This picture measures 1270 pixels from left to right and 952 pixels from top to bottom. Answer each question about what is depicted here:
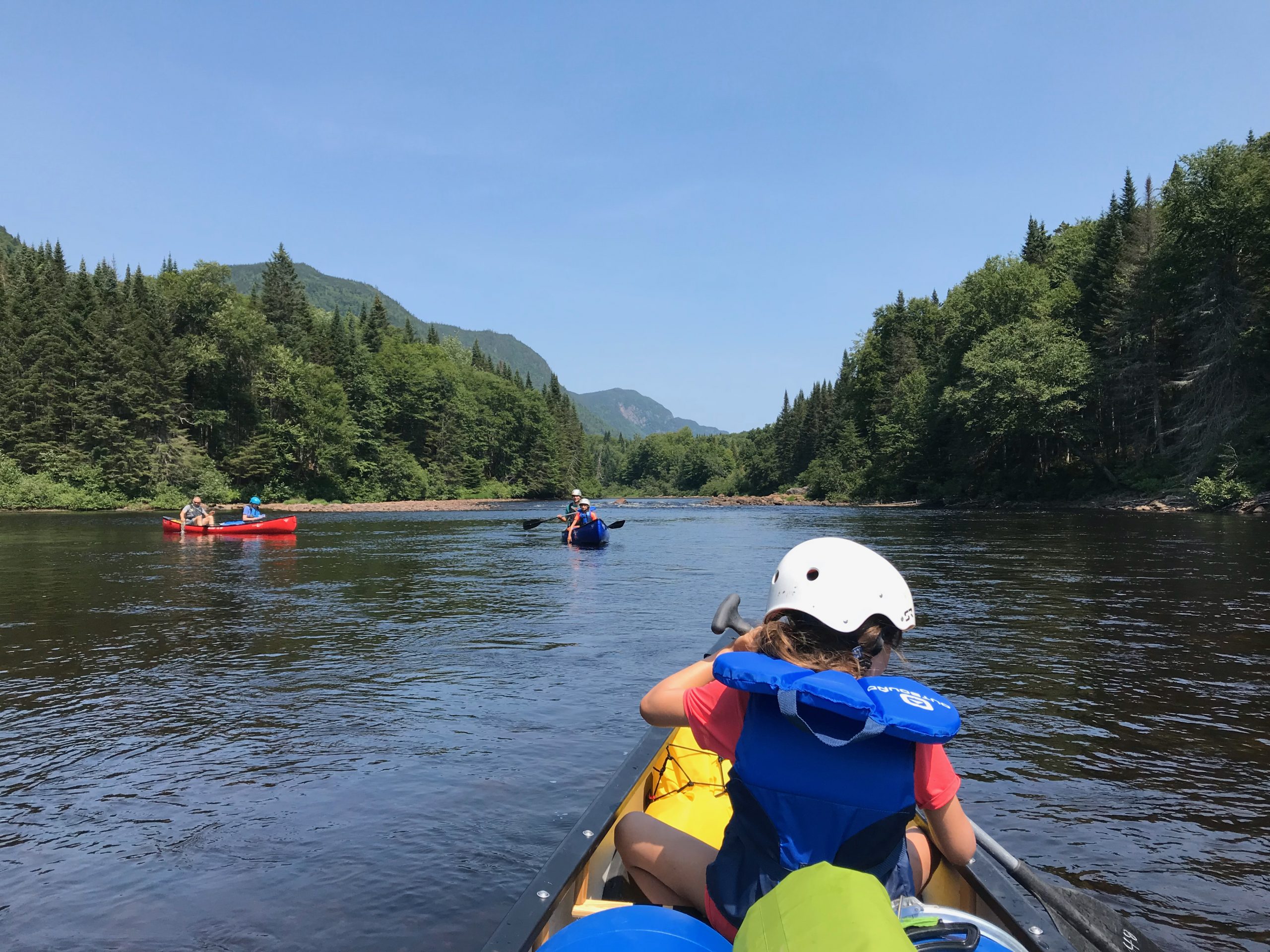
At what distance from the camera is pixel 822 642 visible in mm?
2461

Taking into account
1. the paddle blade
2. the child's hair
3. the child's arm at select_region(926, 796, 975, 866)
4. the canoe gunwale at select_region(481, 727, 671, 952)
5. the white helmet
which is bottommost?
the paddle blade

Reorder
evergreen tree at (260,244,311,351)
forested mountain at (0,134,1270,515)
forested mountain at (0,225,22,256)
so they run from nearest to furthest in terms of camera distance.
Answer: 1. forested mountain at (0,134,1270,515)
2. evergreen tree at (260,244,311,351)
3. forested mountain at (0,225,22,256)

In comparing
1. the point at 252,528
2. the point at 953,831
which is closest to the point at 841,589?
the point at 953,831

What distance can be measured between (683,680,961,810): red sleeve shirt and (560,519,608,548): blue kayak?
2342cm

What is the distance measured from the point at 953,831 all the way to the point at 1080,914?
31.8 inches

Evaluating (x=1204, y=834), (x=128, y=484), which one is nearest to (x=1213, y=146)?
(x=1204, y=834)

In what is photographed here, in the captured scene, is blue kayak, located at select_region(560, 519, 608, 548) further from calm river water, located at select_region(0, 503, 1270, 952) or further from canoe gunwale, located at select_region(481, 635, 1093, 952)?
canoe gunwale, located at select_region(481, 635, 1093, 952)

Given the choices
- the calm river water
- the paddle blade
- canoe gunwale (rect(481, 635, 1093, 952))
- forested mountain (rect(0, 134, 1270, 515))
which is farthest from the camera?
forested mountain (rect(0, 134, 1270, 515))

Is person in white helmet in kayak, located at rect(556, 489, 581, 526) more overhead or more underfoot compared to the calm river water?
more overhead

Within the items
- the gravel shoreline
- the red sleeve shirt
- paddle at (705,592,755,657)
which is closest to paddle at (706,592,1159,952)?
the red sleeve shirt

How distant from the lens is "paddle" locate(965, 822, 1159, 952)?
2732mm

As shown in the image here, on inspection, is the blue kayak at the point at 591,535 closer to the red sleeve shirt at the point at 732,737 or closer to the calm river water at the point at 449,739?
the calm river water at the point at 449,739

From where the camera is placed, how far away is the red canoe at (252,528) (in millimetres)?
28547

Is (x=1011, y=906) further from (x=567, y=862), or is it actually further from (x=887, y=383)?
(x=887, y=383)
